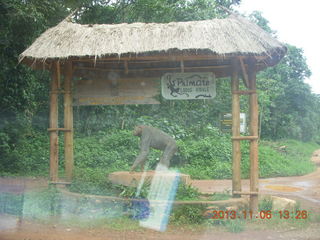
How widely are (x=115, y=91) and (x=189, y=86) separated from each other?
1.59 m

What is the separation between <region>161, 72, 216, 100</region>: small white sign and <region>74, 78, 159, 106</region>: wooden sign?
0.29 metres

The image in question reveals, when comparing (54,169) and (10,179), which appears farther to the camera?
(10,179)

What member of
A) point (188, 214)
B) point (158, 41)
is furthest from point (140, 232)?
point (158, 41)

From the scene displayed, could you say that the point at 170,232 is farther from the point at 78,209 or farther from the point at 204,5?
the point at 204,5

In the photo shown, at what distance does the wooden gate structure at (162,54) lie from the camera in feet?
22.3

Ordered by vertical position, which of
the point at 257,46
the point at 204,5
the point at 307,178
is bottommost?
the point at 307,178

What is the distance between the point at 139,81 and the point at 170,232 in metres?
3.25

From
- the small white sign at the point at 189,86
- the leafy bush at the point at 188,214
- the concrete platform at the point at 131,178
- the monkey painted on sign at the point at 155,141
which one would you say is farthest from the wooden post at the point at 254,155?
the monkey painted on sign at the point at 155,141

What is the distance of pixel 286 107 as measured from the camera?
A: 30.5 meters

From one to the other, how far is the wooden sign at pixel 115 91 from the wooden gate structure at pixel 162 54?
136 millimetres

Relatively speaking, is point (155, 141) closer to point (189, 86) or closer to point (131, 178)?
point (131, 178)

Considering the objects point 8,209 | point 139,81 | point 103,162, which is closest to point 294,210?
point 139,81

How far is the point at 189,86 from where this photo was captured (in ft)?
24.6

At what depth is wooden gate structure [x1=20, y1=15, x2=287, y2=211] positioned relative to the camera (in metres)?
6.81
